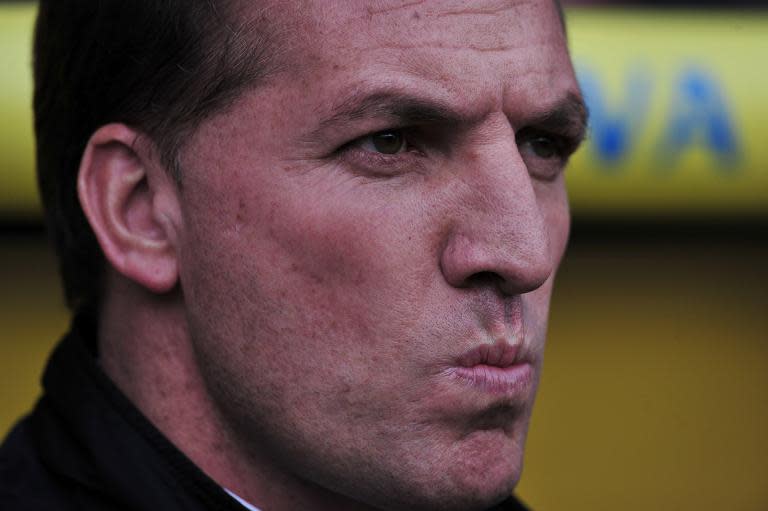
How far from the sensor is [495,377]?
2166 millimetres

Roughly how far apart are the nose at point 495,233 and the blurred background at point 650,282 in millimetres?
1766

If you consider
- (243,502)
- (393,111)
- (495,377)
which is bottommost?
(243,502)

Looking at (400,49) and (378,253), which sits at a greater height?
(400,49)

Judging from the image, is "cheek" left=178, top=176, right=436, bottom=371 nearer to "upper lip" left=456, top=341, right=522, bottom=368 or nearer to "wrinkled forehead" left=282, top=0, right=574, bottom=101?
"upper lip" left=456, top=341, right=522, bottom=368

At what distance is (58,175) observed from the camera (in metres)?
2.57

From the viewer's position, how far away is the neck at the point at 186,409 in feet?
7.60

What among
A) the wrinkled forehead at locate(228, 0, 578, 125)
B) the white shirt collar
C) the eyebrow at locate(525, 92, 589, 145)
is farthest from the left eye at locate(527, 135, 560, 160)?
the white shirt collar

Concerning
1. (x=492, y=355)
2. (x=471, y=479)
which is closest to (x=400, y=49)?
(x=492, y=355)

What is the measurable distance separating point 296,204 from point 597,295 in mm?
2266

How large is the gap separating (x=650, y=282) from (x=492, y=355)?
2.22 m

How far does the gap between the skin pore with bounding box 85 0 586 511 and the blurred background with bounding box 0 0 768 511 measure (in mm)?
1713

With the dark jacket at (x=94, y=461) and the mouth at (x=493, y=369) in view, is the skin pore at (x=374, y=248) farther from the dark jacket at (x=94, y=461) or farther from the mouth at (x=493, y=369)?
the dark jacket at (x=94, y=461)

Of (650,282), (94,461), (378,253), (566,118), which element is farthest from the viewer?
(650,282)

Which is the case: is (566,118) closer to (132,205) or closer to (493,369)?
(493,369)
